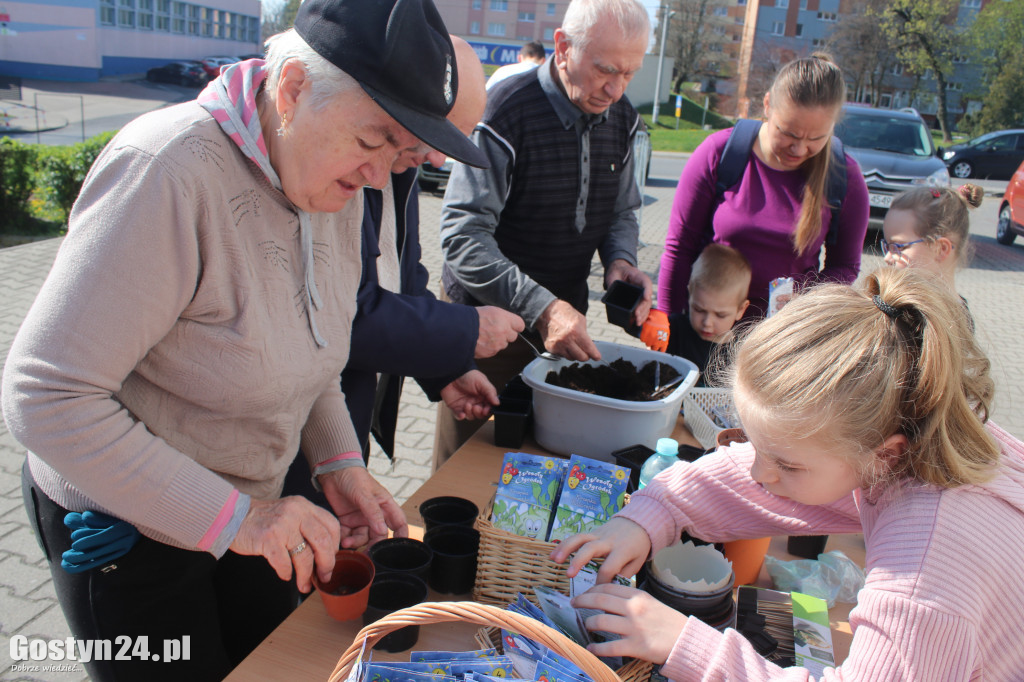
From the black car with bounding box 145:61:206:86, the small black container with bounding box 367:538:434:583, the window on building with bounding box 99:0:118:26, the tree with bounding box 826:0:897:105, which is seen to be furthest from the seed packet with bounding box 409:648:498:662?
the tree with bounding box 826:0:897:105

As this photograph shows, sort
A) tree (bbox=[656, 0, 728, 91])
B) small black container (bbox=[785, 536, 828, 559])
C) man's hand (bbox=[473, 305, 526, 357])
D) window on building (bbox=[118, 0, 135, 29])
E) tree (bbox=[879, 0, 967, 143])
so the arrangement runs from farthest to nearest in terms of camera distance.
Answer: tree (bbox=[656, 0, 728, 91]) → tree (bbox=[879, 0, 967, 143]) → window on building (bbox=[118, 0, 135, 29]) → man's hand (bbox=[473, 305, 526, 357]) → small black container (bbox=[785, 536, 828, 559])

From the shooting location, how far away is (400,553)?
1.33m

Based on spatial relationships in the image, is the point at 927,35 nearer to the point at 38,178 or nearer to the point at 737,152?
the point at 38,178

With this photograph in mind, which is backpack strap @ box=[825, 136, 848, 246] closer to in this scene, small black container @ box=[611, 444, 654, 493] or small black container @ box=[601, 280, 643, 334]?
small black container @ box=[601, 280, 643, 334]

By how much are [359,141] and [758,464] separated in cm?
85

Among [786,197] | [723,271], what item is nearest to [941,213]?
[786,197]

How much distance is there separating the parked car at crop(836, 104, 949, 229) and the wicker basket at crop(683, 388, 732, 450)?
801 centimetres

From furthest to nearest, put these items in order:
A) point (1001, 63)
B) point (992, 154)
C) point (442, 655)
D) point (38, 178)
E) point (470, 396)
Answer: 1. point (1001, 63)
2. point (992, 154)
3. point (38, 178)
4. point (470, 396)
5. point (442, 655)

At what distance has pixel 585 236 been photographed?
254 cm

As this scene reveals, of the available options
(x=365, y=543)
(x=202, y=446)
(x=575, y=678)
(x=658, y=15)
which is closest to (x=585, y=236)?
(x=365, y=543)

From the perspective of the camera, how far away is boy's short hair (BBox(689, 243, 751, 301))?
2.43 metres

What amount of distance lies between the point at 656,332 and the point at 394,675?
142cm

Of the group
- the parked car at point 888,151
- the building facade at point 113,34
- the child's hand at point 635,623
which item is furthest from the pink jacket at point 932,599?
the building facade at point 113,34

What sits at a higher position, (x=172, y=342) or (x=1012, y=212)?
(x=172, y=342)
